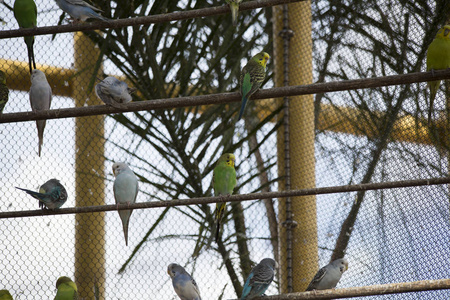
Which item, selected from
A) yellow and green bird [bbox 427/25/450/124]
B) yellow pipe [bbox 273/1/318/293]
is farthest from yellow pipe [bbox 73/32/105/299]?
yellow and green bird [bbox 427/25/450/124]

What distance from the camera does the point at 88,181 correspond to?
3.22m

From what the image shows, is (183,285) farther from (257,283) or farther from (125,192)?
(125,192)

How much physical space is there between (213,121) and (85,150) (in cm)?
76

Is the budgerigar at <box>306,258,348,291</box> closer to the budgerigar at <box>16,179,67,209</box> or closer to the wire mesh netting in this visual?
the wire mesh netting

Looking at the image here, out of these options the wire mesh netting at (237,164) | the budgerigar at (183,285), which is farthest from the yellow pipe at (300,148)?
the budgerigar at (183,285)

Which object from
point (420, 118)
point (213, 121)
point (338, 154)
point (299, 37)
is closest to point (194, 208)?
point (213, 121)

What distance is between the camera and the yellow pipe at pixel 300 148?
2990 millimetres

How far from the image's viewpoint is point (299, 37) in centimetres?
324

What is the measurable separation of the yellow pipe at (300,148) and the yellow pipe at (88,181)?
3.21 feet

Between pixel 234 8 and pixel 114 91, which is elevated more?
pixel 234 8

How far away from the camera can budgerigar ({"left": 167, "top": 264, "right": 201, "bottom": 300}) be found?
249cm

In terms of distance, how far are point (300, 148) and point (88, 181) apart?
1.19 m

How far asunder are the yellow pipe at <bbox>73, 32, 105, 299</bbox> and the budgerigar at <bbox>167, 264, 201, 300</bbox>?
618 millimetres

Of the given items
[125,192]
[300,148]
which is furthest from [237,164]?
[125,192]
